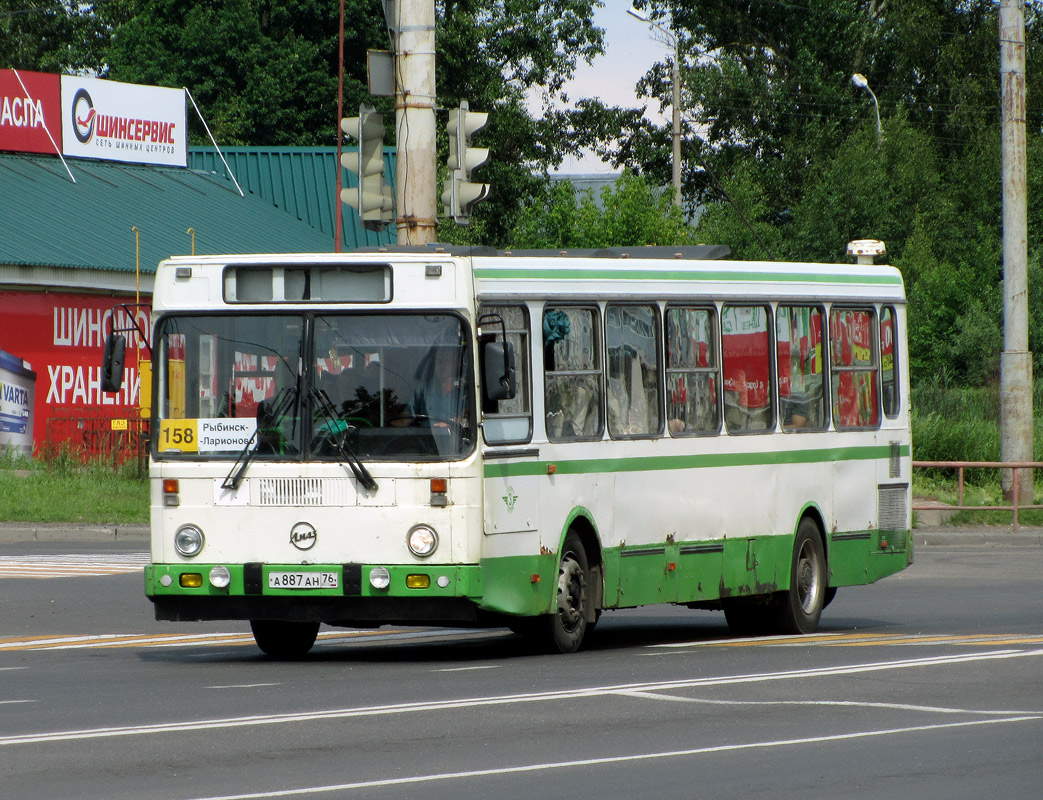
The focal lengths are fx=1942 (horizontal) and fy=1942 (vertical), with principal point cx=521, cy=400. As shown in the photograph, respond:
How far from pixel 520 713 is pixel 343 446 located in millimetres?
2847

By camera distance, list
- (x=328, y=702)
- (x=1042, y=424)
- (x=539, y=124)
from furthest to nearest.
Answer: (x=539, y=124)
(x=1042, y=424)
(x=328, y=702)

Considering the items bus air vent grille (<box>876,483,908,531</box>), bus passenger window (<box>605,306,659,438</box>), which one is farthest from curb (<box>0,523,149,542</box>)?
bus passenger window (<box>605,306,659,438</box>)

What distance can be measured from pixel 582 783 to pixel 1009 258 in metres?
21.5

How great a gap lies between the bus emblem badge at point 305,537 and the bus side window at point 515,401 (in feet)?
4.00

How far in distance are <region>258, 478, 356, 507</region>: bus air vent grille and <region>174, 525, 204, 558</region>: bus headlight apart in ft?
1.50

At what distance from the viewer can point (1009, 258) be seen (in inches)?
1093

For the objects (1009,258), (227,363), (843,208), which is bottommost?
(227,363)

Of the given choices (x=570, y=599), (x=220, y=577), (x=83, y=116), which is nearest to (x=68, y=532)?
(x=220, y=577)

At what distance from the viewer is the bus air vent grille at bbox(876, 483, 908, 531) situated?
16.1 m

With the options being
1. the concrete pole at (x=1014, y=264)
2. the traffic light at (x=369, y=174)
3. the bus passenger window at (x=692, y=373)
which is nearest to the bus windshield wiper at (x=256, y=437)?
the bus passenger window at (x=692, y=373)

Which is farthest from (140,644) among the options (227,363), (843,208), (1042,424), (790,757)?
(843,208)

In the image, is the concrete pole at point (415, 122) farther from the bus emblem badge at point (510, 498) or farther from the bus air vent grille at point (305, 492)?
the bus air vent grille at point (305, 492)

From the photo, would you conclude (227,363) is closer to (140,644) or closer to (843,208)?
(140,644)

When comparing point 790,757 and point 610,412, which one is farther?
point 610,412
